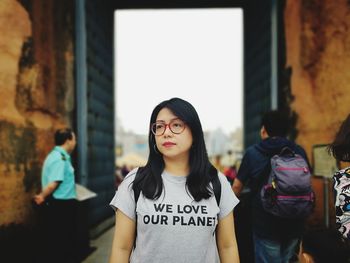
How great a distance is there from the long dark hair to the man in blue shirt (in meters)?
2.48

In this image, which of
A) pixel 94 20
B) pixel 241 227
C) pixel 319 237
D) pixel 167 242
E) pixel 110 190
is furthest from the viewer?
pixel 110 190

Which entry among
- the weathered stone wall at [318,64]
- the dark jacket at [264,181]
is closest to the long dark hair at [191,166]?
the dark jacket at [264,181]

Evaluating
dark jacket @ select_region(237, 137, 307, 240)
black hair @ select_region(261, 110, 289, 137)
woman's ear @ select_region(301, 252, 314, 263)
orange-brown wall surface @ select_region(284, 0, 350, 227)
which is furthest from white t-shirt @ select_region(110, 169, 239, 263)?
orange-brown wall surface @ select_region(284, 0, 350, 227)

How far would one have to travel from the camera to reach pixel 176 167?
197cm

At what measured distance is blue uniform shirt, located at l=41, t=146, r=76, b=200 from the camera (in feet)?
13.9

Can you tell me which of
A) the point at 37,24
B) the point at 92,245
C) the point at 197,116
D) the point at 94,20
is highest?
the point at 94,20

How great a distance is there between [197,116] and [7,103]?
291 cm

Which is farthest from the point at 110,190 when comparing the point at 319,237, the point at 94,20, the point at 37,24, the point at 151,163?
the point at 319,237

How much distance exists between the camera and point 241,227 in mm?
3666

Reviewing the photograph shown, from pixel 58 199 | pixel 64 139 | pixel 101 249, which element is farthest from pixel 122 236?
pixel 101 249

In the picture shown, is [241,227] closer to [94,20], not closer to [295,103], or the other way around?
[295,103]

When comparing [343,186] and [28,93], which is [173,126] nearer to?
[343,186]

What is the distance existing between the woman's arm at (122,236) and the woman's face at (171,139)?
0.35 metres

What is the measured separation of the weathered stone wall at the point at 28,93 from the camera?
4.21m
